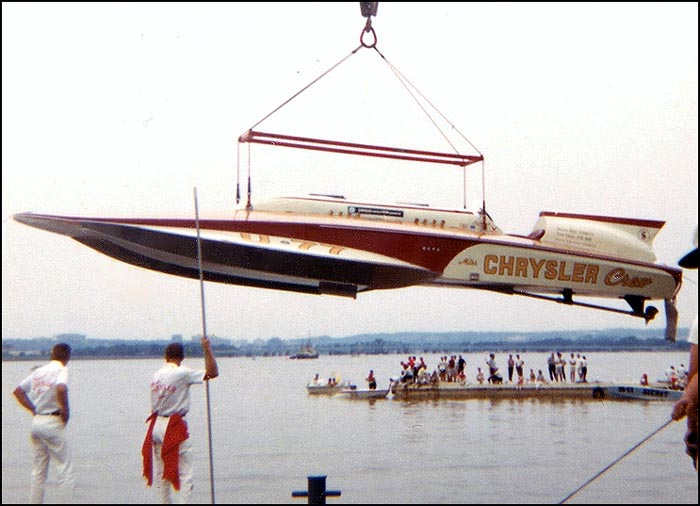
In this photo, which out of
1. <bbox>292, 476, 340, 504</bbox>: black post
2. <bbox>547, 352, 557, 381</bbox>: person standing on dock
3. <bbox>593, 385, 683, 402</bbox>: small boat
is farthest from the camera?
<bbox>547, 352, 557, 381</bbox>: person standing on dock

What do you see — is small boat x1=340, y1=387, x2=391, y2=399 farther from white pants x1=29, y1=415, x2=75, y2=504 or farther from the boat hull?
white pants x1=29, y1=415, x2=75, y2=504

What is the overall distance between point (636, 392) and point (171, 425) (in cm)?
3498

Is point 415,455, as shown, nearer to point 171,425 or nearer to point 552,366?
point 552,366

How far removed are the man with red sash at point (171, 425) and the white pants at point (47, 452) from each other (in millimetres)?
869

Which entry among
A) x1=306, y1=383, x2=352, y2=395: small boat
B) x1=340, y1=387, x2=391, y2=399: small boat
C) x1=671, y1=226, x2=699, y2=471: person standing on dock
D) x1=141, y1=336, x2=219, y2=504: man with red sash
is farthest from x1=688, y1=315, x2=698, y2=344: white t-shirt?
x1=306, y1=383, x2=352, y2=395: small boat

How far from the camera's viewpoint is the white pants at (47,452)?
7.93m

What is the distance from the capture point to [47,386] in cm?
791

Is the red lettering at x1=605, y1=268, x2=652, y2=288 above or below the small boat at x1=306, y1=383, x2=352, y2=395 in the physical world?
above

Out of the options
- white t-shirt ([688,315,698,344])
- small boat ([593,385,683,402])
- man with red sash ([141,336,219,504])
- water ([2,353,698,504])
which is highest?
white t-shirt ([688,315,698,344])

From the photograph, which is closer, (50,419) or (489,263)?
(50,419)

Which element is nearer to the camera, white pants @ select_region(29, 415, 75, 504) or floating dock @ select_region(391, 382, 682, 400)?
white pants @ select_region(29, 415, 75, 504)

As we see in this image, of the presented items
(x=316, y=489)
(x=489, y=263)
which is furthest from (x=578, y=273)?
(x=316, y=489)

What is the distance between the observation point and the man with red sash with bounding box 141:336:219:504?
7621 mm

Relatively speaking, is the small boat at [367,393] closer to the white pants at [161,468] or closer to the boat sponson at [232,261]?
the boat sponson at [232,261]
